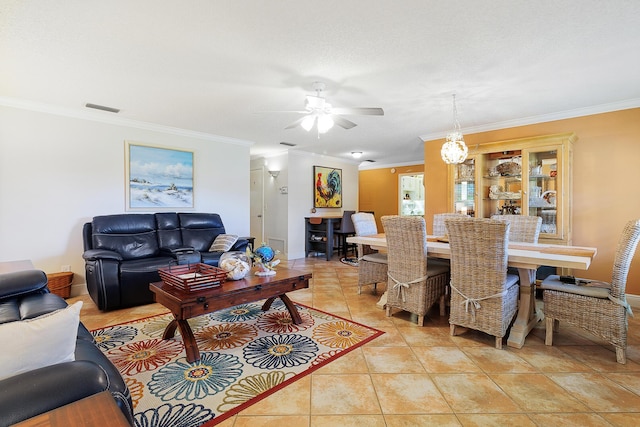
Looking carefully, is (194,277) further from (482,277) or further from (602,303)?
(602,303)

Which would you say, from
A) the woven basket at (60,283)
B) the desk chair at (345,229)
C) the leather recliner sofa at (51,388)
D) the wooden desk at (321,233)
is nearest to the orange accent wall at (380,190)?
the desk chair at (345,229)

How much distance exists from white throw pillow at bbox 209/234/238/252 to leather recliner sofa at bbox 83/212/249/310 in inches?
2.5

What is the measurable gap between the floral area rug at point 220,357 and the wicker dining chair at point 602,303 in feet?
4.83

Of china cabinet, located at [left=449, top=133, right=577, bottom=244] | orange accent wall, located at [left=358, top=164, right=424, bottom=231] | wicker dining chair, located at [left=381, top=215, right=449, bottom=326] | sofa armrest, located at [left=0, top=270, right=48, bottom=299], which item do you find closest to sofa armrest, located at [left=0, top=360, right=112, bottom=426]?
sofa armrest, located at [left=0, top=270, right=48, bottom=299]

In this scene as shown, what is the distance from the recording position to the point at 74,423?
70 cm

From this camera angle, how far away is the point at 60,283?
3654 mm

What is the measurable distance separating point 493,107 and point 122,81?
4.07m

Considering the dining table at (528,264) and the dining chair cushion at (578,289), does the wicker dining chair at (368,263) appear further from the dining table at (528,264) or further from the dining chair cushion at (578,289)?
the dining chair cushion at (578,289)

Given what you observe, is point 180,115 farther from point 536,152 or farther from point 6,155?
point 536,152

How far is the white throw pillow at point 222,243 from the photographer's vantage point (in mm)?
4334

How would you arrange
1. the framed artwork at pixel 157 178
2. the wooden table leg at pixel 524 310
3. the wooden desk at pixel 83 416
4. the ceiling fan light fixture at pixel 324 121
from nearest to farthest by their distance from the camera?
the wooden desk at pixel 83 416, the wooden table leg at pixel 524 310, the ceiling fan light fixture at pixel 324 121, the framed artwork at pixel 157 178

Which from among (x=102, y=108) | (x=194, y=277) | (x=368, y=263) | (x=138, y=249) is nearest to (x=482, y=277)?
(x=368, y=263)

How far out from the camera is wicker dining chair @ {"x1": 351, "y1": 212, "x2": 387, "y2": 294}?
367 cm

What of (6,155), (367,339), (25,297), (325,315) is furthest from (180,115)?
(367,339)
